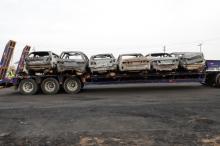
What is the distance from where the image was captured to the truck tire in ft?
55.4

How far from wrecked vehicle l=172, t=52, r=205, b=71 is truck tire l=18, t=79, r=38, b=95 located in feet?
26.4

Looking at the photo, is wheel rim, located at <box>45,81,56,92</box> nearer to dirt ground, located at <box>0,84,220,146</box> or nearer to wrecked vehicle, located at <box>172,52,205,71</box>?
dirt ground, located at <box>0,84,220,146</box>

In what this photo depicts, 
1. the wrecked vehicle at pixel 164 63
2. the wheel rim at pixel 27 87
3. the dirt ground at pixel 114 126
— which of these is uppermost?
the wrecked vehicle at pixel 164 63

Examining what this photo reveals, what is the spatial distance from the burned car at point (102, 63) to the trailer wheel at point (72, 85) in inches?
41.3

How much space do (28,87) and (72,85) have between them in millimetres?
2466

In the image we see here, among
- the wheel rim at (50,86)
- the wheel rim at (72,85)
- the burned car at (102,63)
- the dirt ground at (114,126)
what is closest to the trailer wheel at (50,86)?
the wheel rim at (50,86)

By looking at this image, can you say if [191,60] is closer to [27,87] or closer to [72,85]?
[72,85]

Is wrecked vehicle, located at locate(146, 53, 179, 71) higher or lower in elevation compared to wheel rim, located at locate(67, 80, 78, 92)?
higher

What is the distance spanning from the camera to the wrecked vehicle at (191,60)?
55.2 feet

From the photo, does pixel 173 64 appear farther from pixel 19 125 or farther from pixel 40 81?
pixel 19 125

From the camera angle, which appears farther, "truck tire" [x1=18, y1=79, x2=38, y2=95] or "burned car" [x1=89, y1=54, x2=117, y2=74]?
"truck tire" [x1=18, y1=79, x2=38, y2=95]

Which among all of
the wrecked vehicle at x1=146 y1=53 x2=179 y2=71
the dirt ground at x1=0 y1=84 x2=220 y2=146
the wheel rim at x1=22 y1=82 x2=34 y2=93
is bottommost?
the dirt ground at x1=0 y1=84 x2=220 y2=146

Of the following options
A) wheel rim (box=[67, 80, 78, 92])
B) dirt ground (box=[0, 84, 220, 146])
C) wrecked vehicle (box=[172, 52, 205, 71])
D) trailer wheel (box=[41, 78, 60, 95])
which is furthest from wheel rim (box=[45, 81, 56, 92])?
wrecked vehicle (box=[172, 52, 205, 71])

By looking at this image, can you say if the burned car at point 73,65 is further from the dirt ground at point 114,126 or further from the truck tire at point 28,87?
the dirt ground at point 114,126
